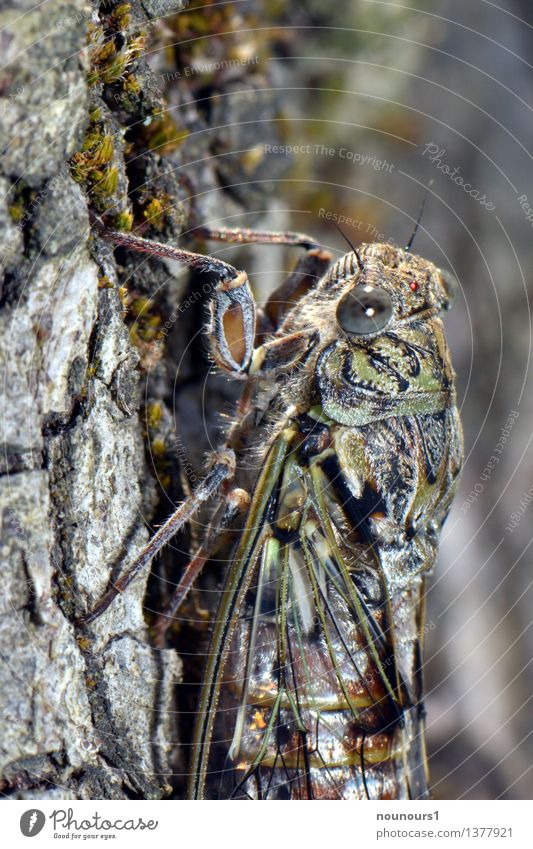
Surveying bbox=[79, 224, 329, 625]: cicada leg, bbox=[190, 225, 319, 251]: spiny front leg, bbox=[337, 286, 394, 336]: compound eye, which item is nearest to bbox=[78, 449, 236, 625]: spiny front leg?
bbox=[79, 224, 329, 625]: cicada leg

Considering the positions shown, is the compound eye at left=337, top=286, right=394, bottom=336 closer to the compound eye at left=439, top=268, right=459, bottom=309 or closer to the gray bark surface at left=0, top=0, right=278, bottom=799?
the compound eye at left=439, top=268, right=459, bottom=309

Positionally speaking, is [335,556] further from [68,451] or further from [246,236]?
[246,236]

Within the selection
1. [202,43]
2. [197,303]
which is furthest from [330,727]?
[202,43]

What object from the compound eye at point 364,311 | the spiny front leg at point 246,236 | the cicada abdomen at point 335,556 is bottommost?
the cicada abdomen at point 335,556

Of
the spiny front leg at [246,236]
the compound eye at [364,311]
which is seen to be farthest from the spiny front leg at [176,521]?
the spiny front leg at [246,236]

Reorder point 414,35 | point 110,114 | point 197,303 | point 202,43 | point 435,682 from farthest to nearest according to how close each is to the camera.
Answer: point 414,35, point 435,682, point 202,43, point 197,303, point 110,114

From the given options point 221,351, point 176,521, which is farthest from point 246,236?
point 176,521

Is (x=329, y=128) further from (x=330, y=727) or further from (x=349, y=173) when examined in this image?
(x=330, y=727)

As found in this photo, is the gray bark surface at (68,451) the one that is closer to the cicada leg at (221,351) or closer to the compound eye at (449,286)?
the cicada leg at (221,351)
